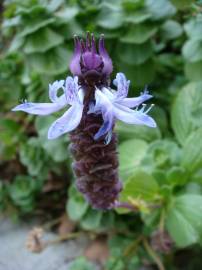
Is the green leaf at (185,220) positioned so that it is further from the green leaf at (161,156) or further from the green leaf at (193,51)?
the green leaf at (193,51)

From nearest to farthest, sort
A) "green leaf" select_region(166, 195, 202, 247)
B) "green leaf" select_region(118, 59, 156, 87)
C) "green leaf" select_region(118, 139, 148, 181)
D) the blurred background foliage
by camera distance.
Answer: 1. "green leaf" select_region(166, 195, 202, 247)
2. the blurred background foliage
3. "green leaf" select_region(118, 139, 148, 181)
4. "green leaf" select_region(118, 59, 156, 87)

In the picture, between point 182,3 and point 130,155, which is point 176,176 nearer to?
point 130,155

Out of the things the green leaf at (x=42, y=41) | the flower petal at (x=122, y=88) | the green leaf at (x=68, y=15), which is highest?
the green leaf at (x=68, y=15)

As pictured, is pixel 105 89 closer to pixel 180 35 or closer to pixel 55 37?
pixel 55 37

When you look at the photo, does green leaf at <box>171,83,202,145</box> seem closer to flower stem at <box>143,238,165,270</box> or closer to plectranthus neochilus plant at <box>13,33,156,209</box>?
flower stem at <box>143,238,165,270</box>

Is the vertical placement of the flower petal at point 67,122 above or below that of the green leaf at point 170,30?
below

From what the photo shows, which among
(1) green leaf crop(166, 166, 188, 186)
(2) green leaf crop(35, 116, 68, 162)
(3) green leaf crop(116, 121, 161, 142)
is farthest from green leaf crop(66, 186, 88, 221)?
(1) green leaf crop(166, 166, 188, 186)

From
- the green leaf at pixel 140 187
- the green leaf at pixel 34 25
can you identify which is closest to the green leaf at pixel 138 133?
the green leaf at pixel 140 187
